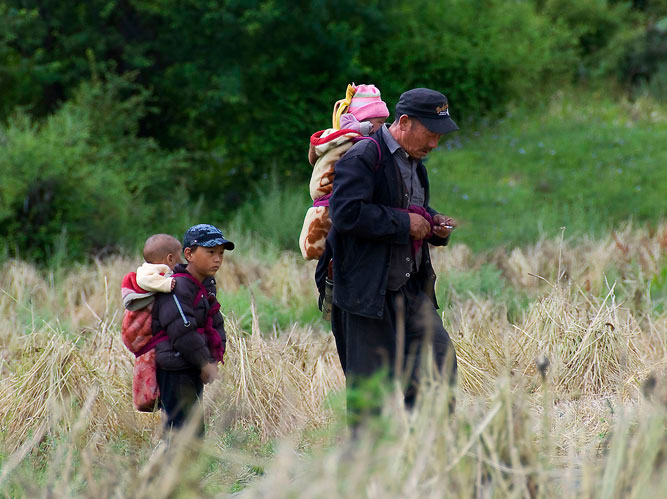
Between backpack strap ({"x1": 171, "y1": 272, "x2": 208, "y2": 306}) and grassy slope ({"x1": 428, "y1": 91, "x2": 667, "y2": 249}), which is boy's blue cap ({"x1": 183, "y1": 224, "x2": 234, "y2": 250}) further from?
grassy slope ({"x1": 428, "y1": 91, "x2": 667, "y2": 249})

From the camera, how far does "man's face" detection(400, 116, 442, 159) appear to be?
397cm

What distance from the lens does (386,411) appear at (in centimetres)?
241

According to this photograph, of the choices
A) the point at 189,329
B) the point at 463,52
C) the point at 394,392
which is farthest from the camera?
the point at 463,52

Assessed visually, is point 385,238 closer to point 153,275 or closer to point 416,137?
point 416,137

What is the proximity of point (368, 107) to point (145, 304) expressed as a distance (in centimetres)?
139

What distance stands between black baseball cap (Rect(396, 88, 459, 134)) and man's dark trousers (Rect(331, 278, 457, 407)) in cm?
71

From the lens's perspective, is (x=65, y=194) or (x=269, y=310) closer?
(x=269, y=310)

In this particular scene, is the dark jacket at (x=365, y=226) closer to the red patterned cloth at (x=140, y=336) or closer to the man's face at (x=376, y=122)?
the man's face at (x=376, y=122)

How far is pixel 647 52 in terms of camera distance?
20.4 meters

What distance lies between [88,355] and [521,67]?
14.7 m

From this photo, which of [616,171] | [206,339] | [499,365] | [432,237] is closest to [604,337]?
[499,365]

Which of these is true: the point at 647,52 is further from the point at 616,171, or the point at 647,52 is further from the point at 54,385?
the point at 54,385

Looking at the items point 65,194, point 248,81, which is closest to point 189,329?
point 65,194

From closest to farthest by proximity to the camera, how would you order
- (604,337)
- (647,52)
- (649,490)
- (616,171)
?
1. (649,490)
2. (604,337)
3. (616,171)
4. (647,52)
